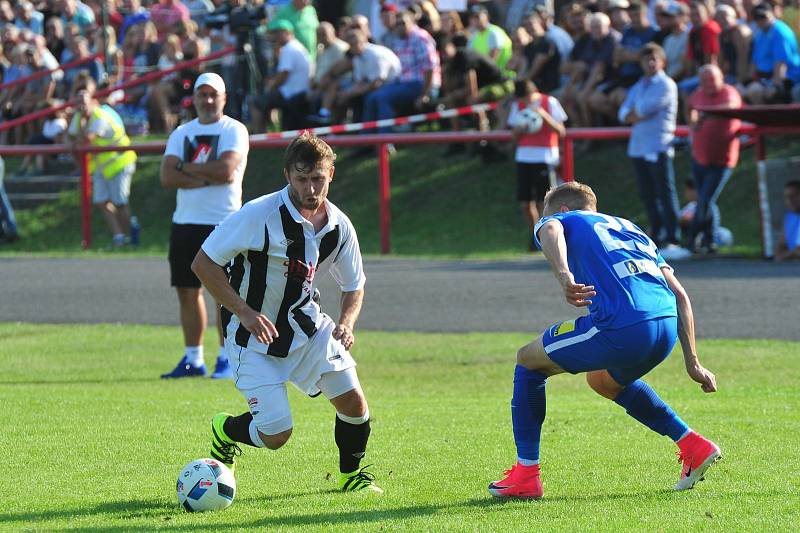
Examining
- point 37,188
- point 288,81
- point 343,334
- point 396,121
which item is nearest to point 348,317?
point 343,334

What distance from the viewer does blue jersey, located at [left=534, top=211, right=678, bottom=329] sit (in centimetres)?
586

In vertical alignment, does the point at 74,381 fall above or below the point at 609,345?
below

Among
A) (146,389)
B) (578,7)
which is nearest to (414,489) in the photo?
(146,389)

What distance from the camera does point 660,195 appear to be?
16469 mm

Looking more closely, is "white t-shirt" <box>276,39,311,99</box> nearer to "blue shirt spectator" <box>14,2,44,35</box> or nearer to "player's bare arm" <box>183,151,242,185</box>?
"blue shirt spectator" <box>14,2,44,35</box>

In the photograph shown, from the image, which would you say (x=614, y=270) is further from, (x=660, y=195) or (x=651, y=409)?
(x=660, y=195)

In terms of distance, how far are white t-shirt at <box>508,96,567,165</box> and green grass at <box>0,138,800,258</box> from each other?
4.25 ft

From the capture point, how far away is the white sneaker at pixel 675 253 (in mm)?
16250

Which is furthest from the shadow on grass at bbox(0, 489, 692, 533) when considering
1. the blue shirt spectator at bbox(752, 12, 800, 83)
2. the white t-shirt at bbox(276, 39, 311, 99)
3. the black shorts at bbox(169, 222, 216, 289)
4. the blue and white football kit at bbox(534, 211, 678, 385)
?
the white t-shirt at bbox(276, 39, 311, 99)

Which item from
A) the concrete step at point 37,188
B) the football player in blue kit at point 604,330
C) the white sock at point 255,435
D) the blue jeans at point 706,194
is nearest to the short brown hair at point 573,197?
the football player in blue kit at point 604,330

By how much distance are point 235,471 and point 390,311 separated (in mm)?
6986

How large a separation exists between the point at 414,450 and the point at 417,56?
1288cm

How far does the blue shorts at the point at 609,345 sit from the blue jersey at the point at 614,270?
1.5 inches

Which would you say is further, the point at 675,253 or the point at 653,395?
the point at 675,253
